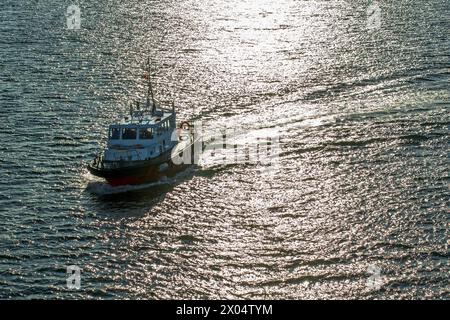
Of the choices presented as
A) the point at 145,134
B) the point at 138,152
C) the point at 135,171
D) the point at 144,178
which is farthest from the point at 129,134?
the point at 144,178

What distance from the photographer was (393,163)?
281 feet

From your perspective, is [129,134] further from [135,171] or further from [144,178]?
[144,178]

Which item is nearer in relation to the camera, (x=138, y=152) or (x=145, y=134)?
(x=138, y=152)

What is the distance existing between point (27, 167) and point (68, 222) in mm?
14140

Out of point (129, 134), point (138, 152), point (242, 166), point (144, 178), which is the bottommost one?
point (144, 178)

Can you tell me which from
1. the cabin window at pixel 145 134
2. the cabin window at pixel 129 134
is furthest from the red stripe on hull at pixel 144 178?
the cabin window at pixel 129 134

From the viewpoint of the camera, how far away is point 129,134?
86125mm

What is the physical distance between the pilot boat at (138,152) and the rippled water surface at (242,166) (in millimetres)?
1519

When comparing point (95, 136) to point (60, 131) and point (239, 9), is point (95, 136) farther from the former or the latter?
point (239, 9)

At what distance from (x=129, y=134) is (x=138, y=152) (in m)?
2.37

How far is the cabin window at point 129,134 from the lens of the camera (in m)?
85.9

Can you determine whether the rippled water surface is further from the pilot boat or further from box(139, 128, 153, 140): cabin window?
box(139, 128, 153, 140): cabin window

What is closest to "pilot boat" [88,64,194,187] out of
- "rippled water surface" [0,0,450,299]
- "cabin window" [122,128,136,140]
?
"cabin window" [122,128,136,140]
